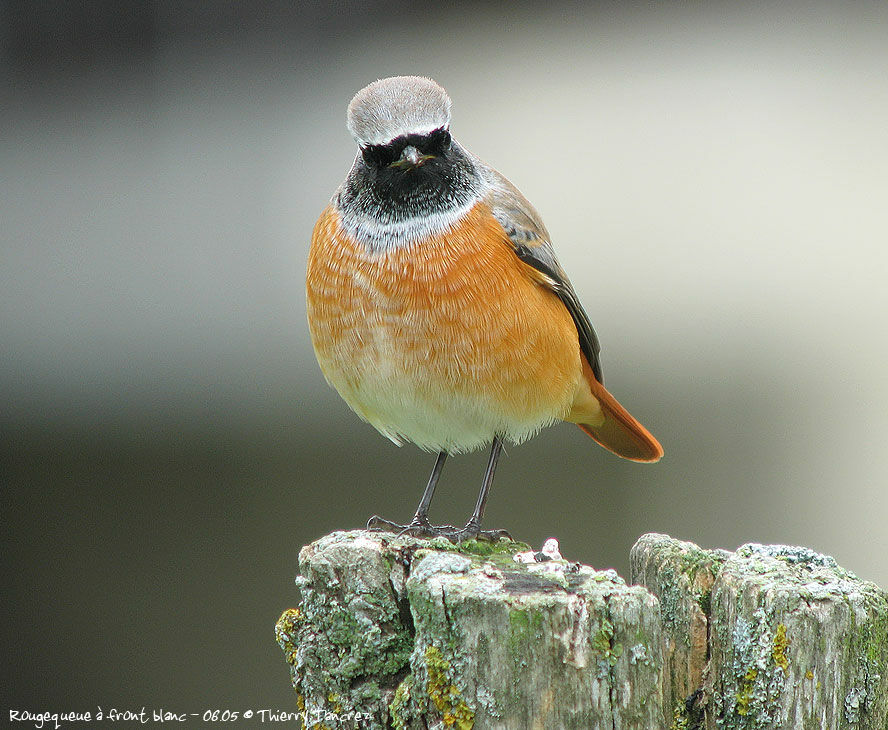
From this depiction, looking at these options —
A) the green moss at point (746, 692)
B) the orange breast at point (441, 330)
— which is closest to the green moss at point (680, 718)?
the green moss at point (746, 692)

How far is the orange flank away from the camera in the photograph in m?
3.43

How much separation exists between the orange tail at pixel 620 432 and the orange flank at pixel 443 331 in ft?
1.66

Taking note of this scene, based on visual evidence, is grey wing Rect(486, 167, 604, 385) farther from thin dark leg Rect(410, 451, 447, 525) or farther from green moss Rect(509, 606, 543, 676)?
green moss Rect(509, 606, 543, 676)

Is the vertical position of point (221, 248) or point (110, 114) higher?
point (110, 114)

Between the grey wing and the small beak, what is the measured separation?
397mm

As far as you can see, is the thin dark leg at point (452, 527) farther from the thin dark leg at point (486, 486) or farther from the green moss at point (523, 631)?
the green moss at point (523, 631)

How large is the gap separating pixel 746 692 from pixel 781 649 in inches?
6.0

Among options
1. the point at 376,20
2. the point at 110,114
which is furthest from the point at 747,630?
the point at 110,114

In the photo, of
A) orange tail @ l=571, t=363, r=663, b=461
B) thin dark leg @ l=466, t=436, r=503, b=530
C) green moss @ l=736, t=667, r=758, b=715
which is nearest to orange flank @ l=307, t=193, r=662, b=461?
thin dark leg @ l=466, t=436, r=503, b=530

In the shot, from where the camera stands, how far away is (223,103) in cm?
724

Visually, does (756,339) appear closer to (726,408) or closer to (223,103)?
(726,408)

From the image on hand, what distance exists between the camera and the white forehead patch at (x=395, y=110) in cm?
332

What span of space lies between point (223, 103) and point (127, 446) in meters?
2.56

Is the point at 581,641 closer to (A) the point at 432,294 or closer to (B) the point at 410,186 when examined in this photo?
(A) the point at 432,294
